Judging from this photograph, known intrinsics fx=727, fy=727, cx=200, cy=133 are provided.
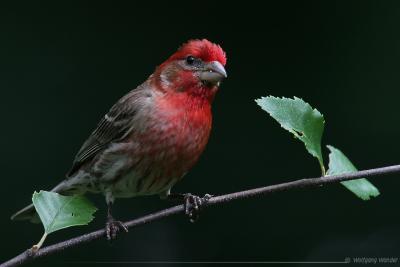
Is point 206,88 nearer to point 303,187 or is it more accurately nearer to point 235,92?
point 303,187

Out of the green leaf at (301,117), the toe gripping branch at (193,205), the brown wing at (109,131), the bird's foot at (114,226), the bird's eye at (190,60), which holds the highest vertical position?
the bird's eye at (190,60)

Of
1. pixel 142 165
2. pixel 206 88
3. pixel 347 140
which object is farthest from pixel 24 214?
pixel 347 140

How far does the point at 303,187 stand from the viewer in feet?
6.28

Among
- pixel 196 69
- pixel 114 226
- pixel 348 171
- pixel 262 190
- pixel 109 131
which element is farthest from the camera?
pixel 109 131

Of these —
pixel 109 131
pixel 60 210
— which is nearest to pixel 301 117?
pixel 60 210

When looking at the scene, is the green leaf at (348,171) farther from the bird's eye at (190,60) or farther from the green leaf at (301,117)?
the bird's eye at (190,60)

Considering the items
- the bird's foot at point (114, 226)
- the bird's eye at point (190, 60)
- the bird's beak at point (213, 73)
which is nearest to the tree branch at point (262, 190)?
the bird's foot at point (114, 226)

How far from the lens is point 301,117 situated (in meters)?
2.09

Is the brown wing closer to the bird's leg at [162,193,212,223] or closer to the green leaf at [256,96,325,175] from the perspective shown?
the bird's leg at [162,193,212,223]

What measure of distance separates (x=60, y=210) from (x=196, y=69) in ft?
3.86

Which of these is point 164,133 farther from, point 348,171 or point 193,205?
point 348,171

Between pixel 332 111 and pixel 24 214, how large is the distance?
2234mm

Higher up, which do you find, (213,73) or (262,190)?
(213,73)

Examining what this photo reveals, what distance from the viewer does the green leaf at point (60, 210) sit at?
6.34 feet
